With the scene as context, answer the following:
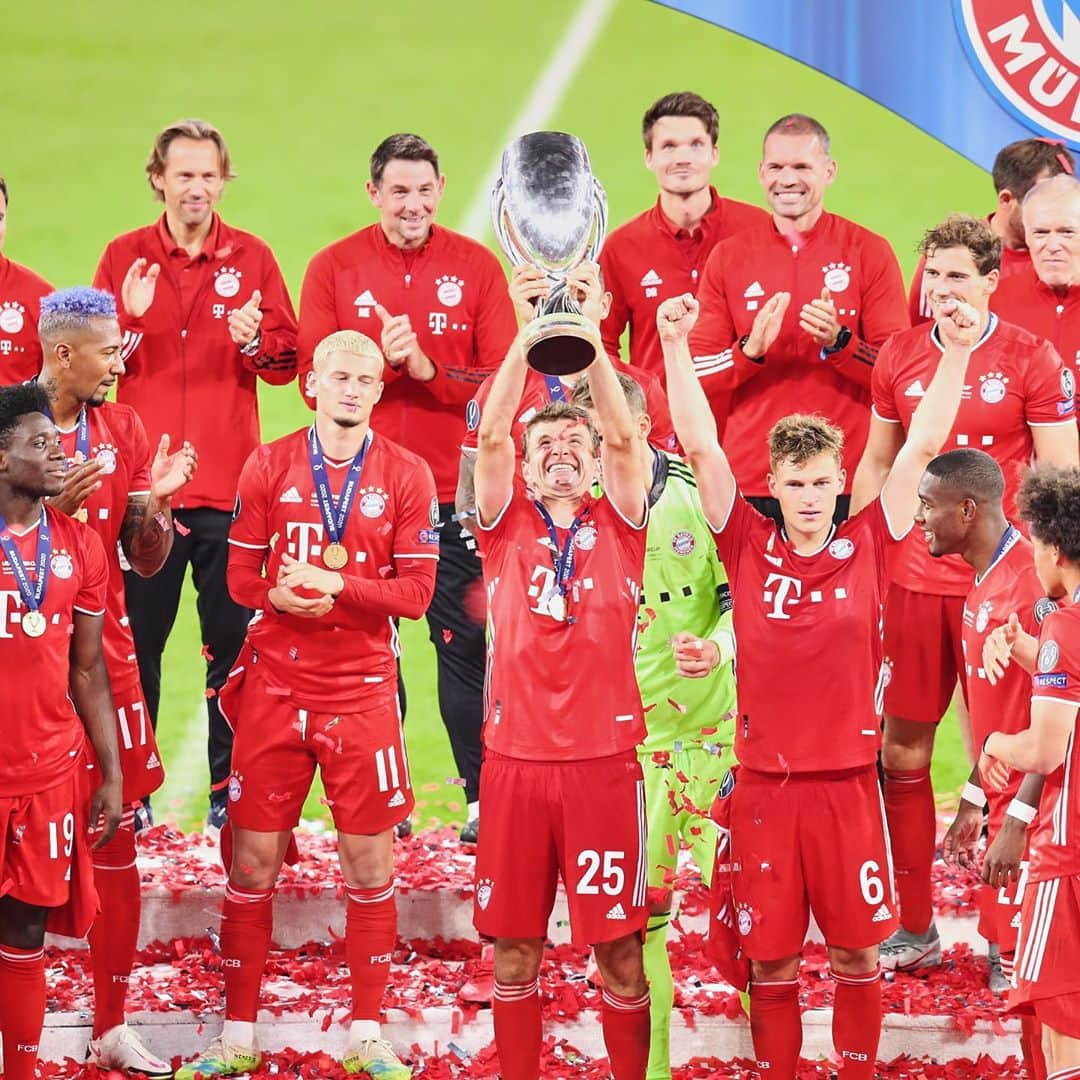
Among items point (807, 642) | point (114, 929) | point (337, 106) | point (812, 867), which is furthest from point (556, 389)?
point (337, 106)

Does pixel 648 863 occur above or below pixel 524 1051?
above

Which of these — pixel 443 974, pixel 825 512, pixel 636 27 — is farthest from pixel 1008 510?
pixel 636 27

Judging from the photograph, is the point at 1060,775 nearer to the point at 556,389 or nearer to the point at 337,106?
the point at 556,389

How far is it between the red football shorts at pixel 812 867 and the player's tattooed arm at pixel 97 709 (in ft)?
5.72

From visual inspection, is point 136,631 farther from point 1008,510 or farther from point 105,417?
point 1008,510

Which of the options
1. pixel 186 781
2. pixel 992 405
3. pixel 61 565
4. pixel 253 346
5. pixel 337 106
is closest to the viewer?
pixel 61 565

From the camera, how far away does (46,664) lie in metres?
5.09

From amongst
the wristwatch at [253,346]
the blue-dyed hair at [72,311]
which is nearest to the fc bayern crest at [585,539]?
the blue-dyed hair at [72,311]

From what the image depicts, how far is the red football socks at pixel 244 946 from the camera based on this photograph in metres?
5.62

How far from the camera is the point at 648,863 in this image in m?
5.33

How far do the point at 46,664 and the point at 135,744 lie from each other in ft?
2.06

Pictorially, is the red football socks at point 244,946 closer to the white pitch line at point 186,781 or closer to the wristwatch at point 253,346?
the wristwatch at point 253,346

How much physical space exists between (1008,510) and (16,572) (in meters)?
3.05

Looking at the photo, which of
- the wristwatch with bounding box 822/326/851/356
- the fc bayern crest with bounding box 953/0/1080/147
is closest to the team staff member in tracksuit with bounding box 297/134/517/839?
the wristwatch with bounding box 822/326/851/356
